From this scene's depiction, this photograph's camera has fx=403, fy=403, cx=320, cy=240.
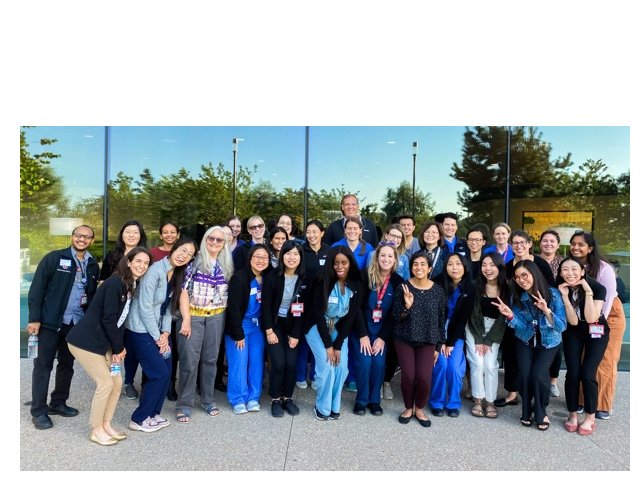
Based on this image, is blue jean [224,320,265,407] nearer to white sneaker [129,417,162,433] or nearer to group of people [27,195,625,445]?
group of people [27,195,625,445]

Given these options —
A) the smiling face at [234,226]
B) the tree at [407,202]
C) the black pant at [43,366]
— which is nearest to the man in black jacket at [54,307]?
the black pant at [43,366]

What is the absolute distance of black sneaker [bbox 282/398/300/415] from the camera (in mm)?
3895

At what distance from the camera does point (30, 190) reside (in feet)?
23.2

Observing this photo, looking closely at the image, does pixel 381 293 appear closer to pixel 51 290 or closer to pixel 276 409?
pixel 276 409

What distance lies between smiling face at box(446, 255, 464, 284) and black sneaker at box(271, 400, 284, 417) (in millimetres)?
2101

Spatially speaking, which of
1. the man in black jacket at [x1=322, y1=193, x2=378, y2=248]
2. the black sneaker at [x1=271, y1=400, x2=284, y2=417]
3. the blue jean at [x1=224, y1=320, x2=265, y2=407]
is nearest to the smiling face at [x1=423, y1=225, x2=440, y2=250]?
the man in black jacket at [x1=322, y1=193, x2=378, y2=248]

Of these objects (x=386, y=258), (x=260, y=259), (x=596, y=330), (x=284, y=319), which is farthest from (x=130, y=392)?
(x=596, y=330)

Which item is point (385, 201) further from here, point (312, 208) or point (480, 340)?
point (480, 340)

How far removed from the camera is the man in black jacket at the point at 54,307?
11.8 ft

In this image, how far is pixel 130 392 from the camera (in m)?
4.31

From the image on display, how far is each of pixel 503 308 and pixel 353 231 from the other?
1.65m

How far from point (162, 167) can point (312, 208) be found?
9.34 feet

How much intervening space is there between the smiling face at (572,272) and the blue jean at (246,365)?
9.56 feet

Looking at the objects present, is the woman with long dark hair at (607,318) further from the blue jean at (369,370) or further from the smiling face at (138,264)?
the smiling face at (138,264)
